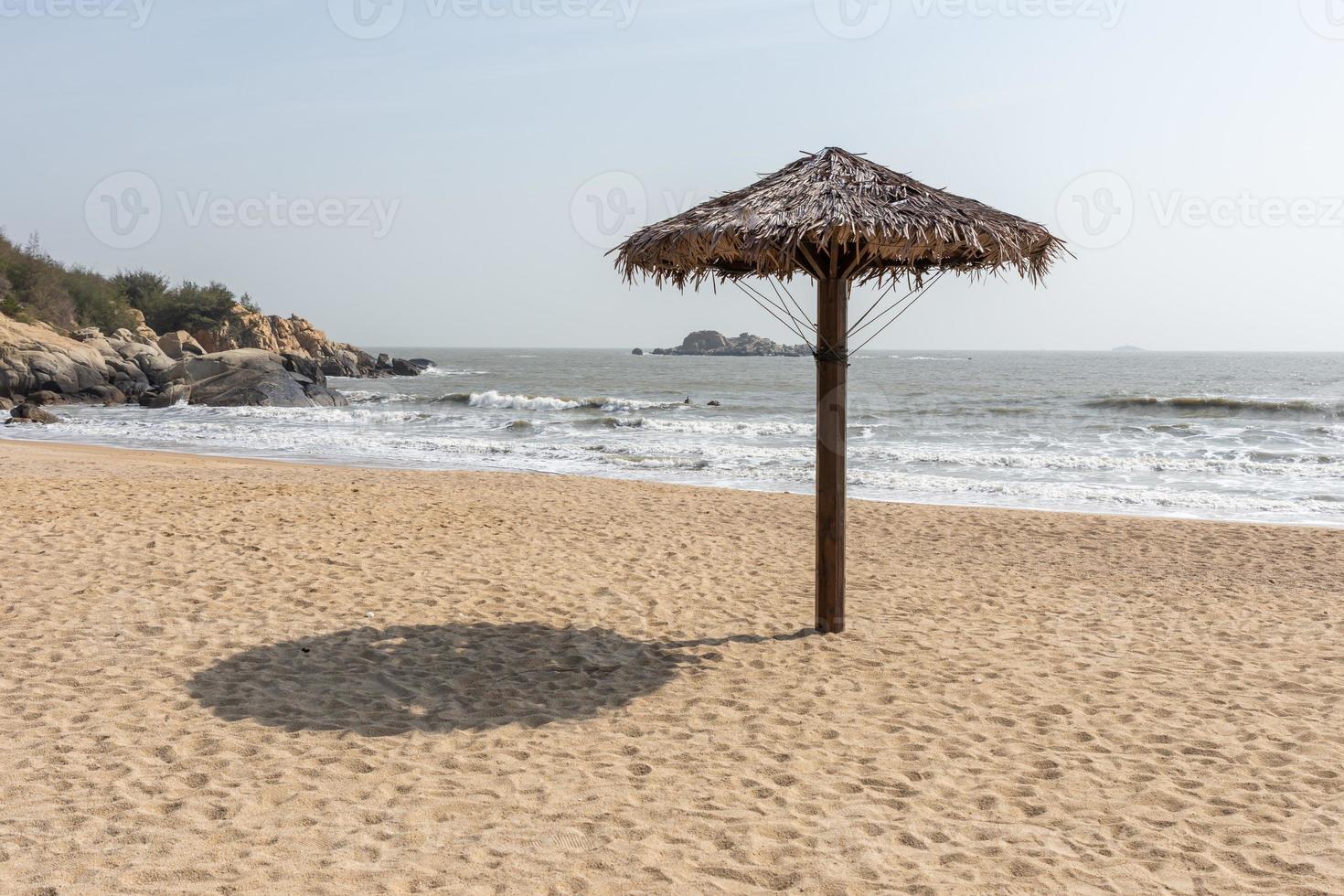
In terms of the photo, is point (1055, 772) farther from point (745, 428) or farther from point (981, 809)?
point (745, 428)

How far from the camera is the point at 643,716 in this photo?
4.64 meters

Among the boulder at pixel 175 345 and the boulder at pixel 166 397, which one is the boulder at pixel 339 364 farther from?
the boulder at pixel 166 397

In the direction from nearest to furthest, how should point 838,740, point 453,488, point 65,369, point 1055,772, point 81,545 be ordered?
point 1055,772 → point 838,740 → point 81,545 → point 453,488 → point 65,369

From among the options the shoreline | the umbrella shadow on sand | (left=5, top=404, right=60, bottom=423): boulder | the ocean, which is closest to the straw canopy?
the umbrella shadow on sand

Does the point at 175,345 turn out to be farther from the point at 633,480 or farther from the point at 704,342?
the point at 704,342

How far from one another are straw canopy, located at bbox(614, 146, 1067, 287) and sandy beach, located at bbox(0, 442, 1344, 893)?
241 cm

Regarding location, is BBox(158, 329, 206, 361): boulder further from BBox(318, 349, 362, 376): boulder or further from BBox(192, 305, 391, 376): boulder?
BBox(318, 349, 362, 376): boulder

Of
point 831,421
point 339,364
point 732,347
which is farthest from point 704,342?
point 831,421

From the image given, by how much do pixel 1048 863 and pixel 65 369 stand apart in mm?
35745

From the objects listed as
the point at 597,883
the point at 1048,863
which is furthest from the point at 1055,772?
the point at 597,883

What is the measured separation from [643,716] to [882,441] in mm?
18204

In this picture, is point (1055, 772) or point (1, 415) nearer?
point (1055, 772)

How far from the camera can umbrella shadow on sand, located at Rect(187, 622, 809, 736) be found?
4.52m

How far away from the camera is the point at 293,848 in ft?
10.6
